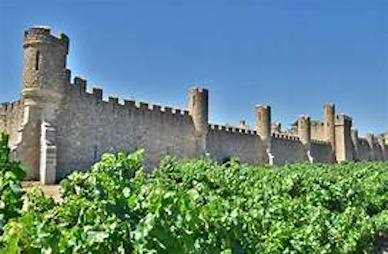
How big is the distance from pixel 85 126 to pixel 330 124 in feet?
86.8

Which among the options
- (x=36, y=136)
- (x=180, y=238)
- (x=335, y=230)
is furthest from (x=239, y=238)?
(x=36, y=136)

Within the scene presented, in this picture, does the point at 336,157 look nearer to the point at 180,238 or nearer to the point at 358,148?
the point at 358,148

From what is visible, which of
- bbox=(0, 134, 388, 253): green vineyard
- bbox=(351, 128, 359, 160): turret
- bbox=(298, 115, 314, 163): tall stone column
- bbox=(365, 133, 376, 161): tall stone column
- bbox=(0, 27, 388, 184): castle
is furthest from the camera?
bbox=(365, 133, 376, 161): tall stone column

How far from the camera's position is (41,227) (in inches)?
97.3

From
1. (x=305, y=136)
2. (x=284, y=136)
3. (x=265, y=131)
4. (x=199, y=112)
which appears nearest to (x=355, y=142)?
(x=305, y=136)

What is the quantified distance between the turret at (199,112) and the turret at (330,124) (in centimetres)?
1767

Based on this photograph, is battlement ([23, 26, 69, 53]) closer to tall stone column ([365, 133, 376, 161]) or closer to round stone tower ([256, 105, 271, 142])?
round stone tower ([256, 105, 271, 142])

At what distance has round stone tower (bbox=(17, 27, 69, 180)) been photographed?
1933 cm

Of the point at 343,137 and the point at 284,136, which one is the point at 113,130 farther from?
the point at 343,137

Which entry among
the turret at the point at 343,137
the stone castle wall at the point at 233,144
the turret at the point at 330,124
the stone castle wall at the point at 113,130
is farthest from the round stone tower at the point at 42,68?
the turret at the point at 343,137

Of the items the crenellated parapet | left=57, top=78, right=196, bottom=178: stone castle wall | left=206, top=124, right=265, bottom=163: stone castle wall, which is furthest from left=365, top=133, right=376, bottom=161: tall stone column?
left=57, top=78, right=196, bottom=178: stone castle wall

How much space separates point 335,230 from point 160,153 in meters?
17.5

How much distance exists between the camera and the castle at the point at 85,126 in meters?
19.5

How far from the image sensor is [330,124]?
141 ft
